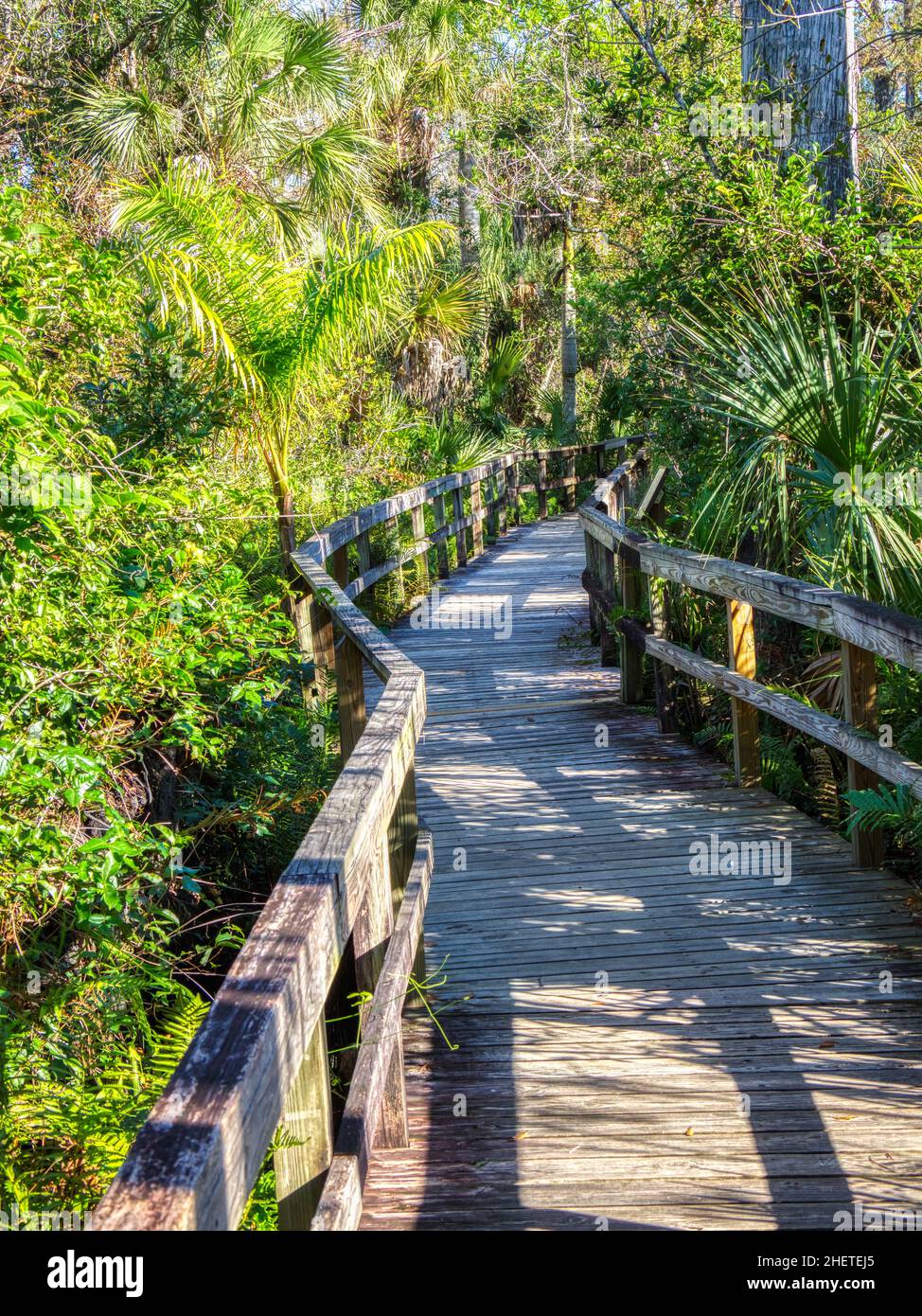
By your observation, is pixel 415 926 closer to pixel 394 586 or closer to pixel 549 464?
pixel 394 586

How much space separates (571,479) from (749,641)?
17977 millimetres

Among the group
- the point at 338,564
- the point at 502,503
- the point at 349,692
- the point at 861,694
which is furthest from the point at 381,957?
the point at 502,503

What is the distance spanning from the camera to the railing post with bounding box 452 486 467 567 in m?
14.6

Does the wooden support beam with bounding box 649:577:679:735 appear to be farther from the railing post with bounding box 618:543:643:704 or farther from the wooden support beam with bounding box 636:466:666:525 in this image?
the wooden support beam with bounding box 636:466:666:525

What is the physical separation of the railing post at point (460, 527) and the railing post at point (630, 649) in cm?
676

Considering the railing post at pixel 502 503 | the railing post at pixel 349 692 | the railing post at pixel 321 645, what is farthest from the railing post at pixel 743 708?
the railing post at pixel 502 503

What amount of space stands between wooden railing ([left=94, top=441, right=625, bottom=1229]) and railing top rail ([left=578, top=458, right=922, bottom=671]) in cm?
159

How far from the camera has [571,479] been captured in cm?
2367

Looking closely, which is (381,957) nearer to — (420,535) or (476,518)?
(420,535)

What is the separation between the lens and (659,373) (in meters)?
10.3

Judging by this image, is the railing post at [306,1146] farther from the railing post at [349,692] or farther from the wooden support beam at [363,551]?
the wooden support beam at [363,551]

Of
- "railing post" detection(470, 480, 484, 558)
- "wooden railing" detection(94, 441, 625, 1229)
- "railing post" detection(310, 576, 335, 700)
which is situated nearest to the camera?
"wooden railing" detection(94, 441, 625, 1229)

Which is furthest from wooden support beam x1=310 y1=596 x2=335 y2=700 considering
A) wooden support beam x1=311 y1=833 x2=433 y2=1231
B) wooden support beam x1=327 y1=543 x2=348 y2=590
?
wooden support beam x1=311 y1=833 x2=433 y2=1231
